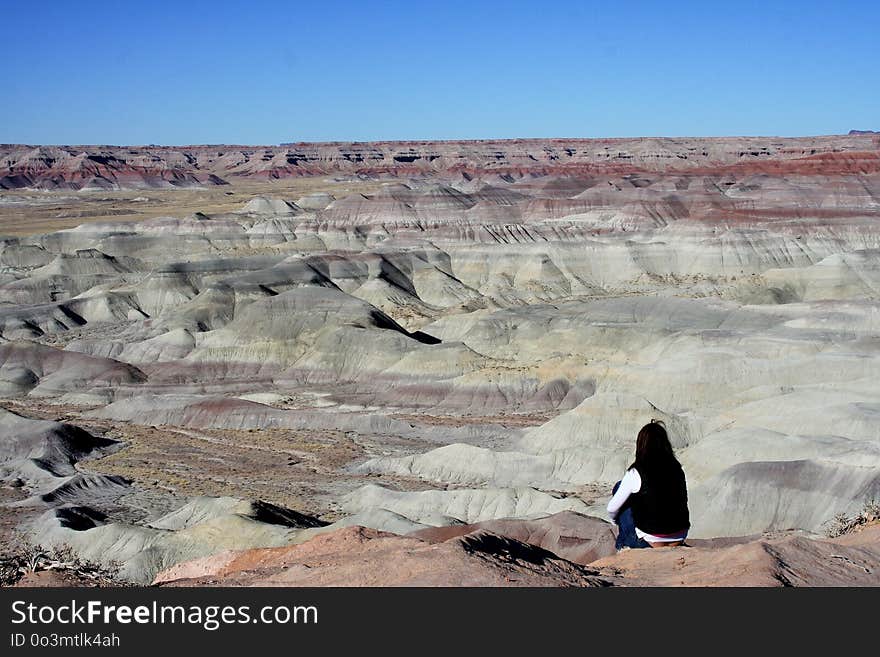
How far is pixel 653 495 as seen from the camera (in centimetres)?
1093

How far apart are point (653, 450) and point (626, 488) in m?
0.56

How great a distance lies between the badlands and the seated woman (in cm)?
78

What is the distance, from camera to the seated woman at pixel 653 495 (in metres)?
10.5

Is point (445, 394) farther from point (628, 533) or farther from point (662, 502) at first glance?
point (662, 502)

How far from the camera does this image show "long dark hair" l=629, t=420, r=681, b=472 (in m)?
10.4

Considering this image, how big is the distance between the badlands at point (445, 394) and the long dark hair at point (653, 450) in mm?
2072

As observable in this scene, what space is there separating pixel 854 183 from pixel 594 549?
108m

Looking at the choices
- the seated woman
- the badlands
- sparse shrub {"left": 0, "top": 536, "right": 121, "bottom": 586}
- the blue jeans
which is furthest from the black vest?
sparse shrub {"left": 0, "top": 536, "right": 121, "bottom": 586}

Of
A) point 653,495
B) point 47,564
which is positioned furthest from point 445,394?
point 653,495

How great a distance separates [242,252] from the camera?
107 m

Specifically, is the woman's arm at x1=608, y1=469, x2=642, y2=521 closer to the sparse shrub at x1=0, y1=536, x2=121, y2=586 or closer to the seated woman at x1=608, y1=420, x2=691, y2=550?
the seated woman at x1=608, y1=420, x2=691, y2=550

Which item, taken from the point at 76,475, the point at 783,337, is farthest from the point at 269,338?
the point at 783,337

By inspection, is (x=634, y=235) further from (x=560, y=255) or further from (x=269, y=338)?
(x=269, y=338)

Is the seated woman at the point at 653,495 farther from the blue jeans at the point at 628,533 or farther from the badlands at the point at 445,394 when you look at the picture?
the badlands at the point at 445,394
